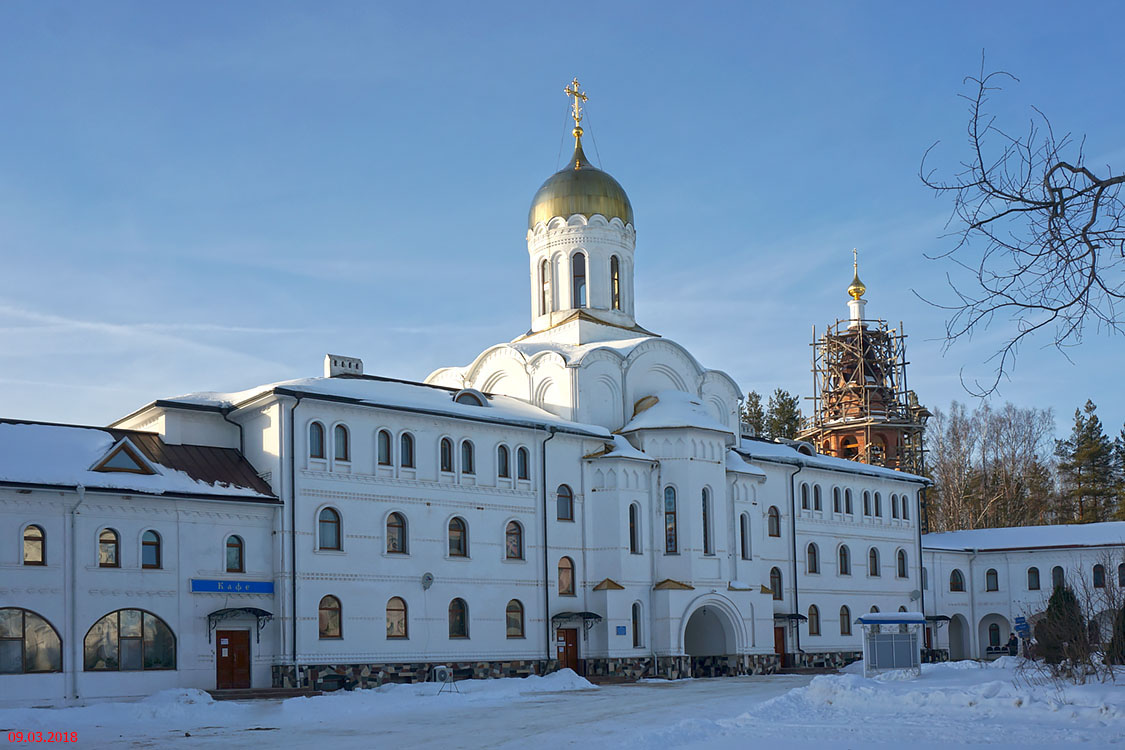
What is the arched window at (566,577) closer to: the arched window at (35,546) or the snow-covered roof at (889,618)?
the snow-covered roof at (889,618)

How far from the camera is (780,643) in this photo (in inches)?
1534

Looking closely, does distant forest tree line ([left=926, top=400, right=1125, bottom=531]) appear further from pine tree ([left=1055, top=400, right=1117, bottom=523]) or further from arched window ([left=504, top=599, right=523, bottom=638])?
arched window ([left=504, top=599, right=523, bottom=638])

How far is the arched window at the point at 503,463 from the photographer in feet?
106

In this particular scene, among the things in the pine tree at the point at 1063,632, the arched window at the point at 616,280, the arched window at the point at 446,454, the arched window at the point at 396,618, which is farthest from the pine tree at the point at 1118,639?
the arched window at the point at 616,280

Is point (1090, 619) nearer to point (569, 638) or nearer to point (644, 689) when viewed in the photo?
point (644, 689)

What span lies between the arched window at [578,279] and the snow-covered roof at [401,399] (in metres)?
5.16

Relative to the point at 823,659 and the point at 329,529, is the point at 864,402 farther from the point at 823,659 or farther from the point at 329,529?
the point at 329,529

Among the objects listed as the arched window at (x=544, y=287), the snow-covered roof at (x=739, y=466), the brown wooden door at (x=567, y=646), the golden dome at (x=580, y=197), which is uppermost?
the golden dome at (x=580, y=197)

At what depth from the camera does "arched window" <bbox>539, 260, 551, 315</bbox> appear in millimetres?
40000

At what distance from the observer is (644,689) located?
1137 inches

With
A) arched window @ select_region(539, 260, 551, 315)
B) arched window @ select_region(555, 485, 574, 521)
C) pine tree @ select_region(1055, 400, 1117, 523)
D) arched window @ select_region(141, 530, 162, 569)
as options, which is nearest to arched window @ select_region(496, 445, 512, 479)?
arched window @ select_region(555, 485, 574, 521)

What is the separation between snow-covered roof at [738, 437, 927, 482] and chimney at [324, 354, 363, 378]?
40.7 feet

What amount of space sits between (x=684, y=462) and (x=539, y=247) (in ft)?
32.2
